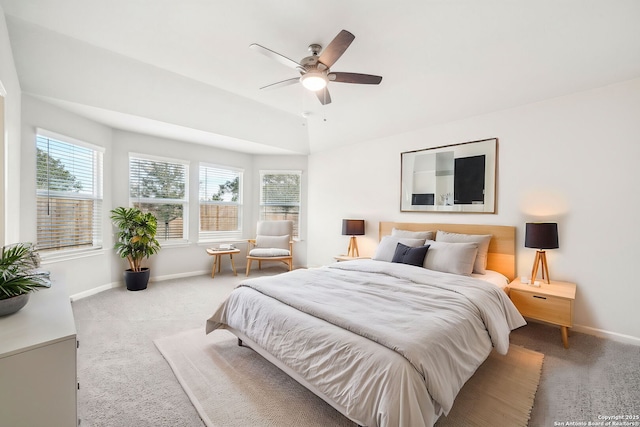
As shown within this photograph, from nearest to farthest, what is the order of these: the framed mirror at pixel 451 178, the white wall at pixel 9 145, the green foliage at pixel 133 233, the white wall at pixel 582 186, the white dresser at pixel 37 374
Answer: the white dresser at pixel 37 374 < the white wall at pixel 9 145 < the white wall at pixel 582 186 < the framed mirror at pixel 451 178 < the green foliage at pixel 133 233

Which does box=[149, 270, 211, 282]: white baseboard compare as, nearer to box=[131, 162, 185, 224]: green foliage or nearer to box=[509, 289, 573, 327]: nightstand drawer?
box=[131, 162, 185, 224]: green foliage

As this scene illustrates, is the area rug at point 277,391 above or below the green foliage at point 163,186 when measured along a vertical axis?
below

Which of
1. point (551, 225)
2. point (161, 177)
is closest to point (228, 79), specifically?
point (161, 177)

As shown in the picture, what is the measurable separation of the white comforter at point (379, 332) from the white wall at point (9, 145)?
6.67 ft

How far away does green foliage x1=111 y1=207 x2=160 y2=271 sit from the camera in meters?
4.12

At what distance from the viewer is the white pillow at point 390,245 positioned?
356 cm

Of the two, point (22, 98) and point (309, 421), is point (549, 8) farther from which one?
point (22, 98)

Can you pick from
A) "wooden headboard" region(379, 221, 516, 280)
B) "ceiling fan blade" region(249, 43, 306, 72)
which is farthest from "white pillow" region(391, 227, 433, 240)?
"ceiling fan blade" region(249, 43, 306, 72)

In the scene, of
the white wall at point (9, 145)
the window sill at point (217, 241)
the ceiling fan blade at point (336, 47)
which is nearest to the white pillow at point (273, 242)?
the window sill at point (217, 241)

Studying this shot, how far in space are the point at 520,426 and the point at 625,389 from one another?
1.06 metres

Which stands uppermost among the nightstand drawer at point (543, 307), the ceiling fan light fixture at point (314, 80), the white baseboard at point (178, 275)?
the ceiling fan light fixture at point (314, 80)

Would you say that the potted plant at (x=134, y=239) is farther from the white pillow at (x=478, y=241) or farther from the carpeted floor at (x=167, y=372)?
the white pillow at (x=478, y=241)

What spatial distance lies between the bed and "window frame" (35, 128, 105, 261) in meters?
2.57

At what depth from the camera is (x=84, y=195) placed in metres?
3.90
